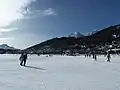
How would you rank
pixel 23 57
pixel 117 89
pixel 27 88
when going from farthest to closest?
pixel 23 57, pixel 27 88, pixel 117 89

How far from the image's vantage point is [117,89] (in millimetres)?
7230

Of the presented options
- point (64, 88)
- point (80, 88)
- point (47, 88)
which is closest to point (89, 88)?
point (80, 88)

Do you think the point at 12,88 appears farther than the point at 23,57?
No

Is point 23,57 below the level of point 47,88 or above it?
above

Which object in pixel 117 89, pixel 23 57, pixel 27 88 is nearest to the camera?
pixel 117 89

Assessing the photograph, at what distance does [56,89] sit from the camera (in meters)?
7.45

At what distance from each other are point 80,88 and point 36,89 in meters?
1.59

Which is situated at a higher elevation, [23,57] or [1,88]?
[23,57]

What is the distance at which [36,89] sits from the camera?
748cm

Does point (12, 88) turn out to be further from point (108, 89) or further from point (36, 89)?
point (108, 89)

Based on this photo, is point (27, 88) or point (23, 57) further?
point (23, 57)

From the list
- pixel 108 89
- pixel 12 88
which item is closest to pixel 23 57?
pixel 12 88

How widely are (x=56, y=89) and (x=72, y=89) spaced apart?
0.57m

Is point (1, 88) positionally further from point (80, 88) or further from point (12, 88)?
point (80, 88)
